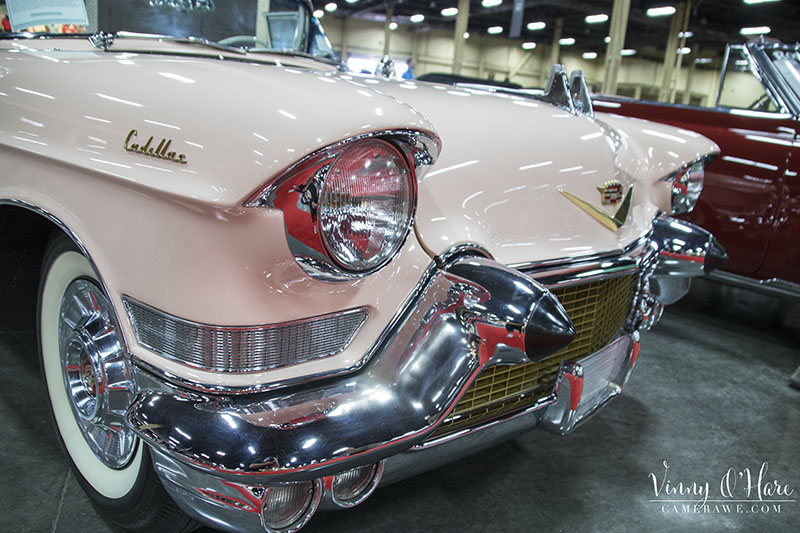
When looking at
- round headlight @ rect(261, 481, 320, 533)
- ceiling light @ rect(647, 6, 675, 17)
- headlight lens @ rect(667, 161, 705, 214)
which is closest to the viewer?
round headlight @ rect(261, 481, 320, 533)

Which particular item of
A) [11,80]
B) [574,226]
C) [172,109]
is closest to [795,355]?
[574,226]

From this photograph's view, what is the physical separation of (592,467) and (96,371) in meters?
1.42

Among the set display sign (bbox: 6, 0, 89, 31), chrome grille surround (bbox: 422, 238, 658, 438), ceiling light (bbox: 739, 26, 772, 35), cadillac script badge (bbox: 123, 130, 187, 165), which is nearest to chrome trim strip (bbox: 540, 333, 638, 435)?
chrome grille surround (bbox: 422, 238, 658, 438)

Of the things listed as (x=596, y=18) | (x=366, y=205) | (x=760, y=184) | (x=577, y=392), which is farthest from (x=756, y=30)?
(x=366, y=205)

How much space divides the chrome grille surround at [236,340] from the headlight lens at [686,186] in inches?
54.3

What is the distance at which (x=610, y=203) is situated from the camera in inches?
71.7

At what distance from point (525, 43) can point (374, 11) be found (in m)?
5.57

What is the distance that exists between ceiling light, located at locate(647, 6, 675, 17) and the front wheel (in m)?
17.2

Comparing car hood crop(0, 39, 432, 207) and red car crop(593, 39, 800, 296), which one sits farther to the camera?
red car crop(593, 39, 800, 296)

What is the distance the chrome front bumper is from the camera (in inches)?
41.6

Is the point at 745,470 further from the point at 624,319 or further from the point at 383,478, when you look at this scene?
the point at 383,478

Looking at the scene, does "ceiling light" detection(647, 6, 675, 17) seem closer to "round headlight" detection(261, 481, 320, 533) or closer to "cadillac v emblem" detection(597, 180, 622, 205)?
"cadillac v emblem" detection(597, 180, 622, 205)

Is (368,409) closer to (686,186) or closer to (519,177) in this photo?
(519,177)

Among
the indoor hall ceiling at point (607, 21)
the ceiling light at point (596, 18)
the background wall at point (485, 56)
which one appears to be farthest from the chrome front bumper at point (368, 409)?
the background wall at point (485, 56)
